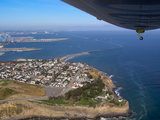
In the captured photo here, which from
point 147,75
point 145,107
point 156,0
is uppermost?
point 156,0

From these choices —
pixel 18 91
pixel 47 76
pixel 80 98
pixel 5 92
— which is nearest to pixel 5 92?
pixel 5 92

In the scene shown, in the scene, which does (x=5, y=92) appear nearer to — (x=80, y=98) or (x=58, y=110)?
(x=58, y=110)

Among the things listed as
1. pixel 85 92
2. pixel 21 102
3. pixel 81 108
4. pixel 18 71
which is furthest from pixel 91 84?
pixel 18 71

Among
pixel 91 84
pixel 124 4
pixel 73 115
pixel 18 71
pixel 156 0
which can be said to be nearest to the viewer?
pixel 156 0

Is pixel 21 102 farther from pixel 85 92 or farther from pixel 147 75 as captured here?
pixel 147 75

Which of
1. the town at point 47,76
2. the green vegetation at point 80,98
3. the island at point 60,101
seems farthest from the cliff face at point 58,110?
the town at point 47,76

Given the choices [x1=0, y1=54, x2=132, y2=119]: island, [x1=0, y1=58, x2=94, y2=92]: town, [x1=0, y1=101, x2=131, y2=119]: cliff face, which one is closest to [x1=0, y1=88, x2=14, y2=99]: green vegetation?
[x1=0, y1=54, x2=132, y2=119]: island

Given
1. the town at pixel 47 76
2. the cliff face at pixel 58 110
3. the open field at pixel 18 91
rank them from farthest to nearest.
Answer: the town at pixel 47 76
the open field at pixel 18 91
the cliff face at pixel 58 110

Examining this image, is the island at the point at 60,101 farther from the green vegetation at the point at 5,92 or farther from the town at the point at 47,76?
the town at the point at 47,76
